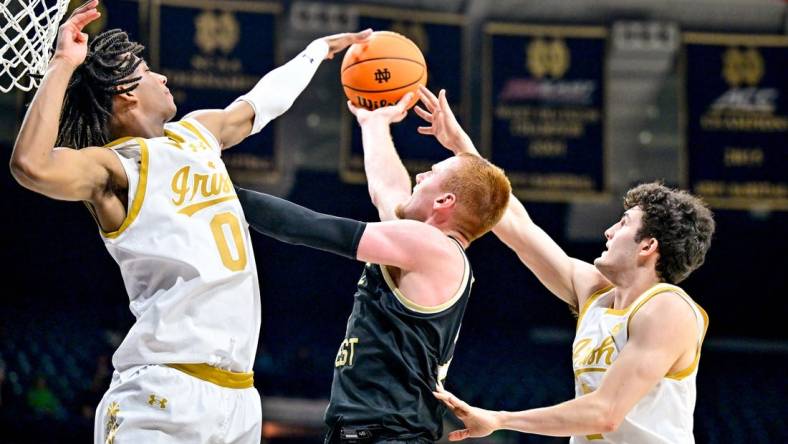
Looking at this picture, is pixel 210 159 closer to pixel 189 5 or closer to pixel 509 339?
pixel 189 5

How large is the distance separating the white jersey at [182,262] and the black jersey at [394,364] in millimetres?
350

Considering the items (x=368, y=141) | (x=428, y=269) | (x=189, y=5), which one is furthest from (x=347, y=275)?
(x=428, y=269)

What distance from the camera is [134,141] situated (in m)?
2.99

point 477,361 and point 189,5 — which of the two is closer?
point 189,5

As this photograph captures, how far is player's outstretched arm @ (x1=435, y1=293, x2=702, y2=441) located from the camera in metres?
3.22

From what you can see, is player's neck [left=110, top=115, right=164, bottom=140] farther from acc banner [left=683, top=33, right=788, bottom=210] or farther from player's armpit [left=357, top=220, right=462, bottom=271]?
acc banner [left=683, top=33, right=788, bottom=210]

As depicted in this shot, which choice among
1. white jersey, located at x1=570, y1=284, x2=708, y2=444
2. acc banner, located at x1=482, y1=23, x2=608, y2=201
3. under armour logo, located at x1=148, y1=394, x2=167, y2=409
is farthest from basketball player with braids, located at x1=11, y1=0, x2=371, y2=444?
acc banner, located at x1=482, y1=23, x2=608, y2=201

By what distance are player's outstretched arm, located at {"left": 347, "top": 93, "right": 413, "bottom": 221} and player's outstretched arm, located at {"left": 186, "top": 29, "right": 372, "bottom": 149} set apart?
0.35 meters

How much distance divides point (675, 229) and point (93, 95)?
2.10m

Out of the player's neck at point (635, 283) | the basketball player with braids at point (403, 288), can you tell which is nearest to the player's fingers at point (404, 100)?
the basketball player with braids at point (403, 288)

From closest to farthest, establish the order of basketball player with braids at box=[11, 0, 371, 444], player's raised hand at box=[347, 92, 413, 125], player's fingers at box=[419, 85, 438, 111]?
basketball player with braids at box=[11, 0, 371, 444]
player's raised hand at box=[347, 92, 413, 125]
player's fingers at box=[419, 85, 438, 111]

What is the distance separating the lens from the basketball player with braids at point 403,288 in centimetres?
304

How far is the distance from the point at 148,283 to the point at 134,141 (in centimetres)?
44

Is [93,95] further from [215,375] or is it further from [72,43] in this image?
[215,375]
